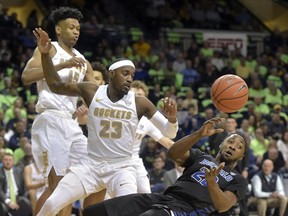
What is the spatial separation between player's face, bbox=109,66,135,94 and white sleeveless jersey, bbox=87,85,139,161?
0.10 meters

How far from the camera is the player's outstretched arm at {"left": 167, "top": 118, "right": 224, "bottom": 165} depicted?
6.37m

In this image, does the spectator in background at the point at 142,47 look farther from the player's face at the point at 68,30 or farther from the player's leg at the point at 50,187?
the player's leg at the point at 50,187

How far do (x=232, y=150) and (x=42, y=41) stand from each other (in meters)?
1.92

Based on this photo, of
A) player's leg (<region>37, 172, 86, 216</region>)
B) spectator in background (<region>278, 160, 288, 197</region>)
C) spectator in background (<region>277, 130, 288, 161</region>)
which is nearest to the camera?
player's leg (<region>37, 172, 86, 216</region>)

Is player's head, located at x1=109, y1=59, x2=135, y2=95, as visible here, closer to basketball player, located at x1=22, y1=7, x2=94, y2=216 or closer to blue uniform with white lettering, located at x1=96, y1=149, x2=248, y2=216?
basketball player, located at x1=22, y1=7, x2=94, y2=216

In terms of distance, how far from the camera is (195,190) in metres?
6.45

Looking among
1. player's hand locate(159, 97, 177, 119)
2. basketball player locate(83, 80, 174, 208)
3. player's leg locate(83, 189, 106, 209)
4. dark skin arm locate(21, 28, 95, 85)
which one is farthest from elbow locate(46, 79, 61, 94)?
basketball player locate(83, 80, 174, 208)

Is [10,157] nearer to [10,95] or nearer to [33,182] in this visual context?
[33,182]

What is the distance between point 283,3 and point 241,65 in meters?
5.19

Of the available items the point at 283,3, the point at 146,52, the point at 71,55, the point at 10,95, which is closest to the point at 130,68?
the point at 71,55

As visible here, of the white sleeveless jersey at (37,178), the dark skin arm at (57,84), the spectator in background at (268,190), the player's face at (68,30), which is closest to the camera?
the dark skin arm at (57,84)

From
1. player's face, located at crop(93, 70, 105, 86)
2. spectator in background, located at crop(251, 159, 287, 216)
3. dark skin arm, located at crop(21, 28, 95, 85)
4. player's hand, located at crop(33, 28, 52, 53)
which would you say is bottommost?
spectator in background, located at crop(251, 159, 287, 216)

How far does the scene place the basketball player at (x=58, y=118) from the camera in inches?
290

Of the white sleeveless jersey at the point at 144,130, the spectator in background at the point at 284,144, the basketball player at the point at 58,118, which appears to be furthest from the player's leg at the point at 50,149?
the spectator in background at the point at 284,144
